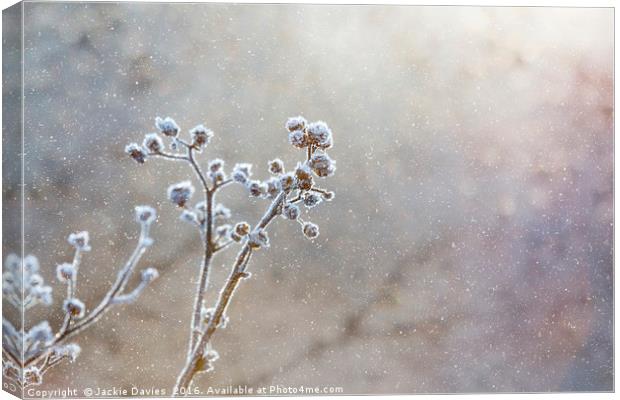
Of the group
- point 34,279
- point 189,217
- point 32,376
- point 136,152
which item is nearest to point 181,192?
point 189,217

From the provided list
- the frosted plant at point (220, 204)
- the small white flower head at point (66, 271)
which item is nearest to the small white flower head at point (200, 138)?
the frosted plant at point (220, 204)

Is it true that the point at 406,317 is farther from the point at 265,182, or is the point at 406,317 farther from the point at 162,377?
the point at 162,377

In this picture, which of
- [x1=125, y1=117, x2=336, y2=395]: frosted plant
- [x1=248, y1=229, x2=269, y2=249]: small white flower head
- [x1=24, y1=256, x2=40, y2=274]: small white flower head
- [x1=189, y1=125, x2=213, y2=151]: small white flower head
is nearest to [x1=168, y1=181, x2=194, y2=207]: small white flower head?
[x1=125, y1=117, x2=336, y2=395]: frosted plant

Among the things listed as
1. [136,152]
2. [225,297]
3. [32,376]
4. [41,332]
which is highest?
[136,152]

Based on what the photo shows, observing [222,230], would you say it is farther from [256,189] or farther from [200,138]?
[200,138]

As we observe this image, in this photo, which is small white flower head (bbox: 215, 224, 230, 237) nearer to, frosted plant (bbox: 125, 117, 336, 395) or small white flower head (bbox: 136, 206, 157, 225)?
frosted plant (bbox: 125, 117, 336, 395)

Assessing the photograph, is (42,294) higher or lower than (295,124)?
lower
